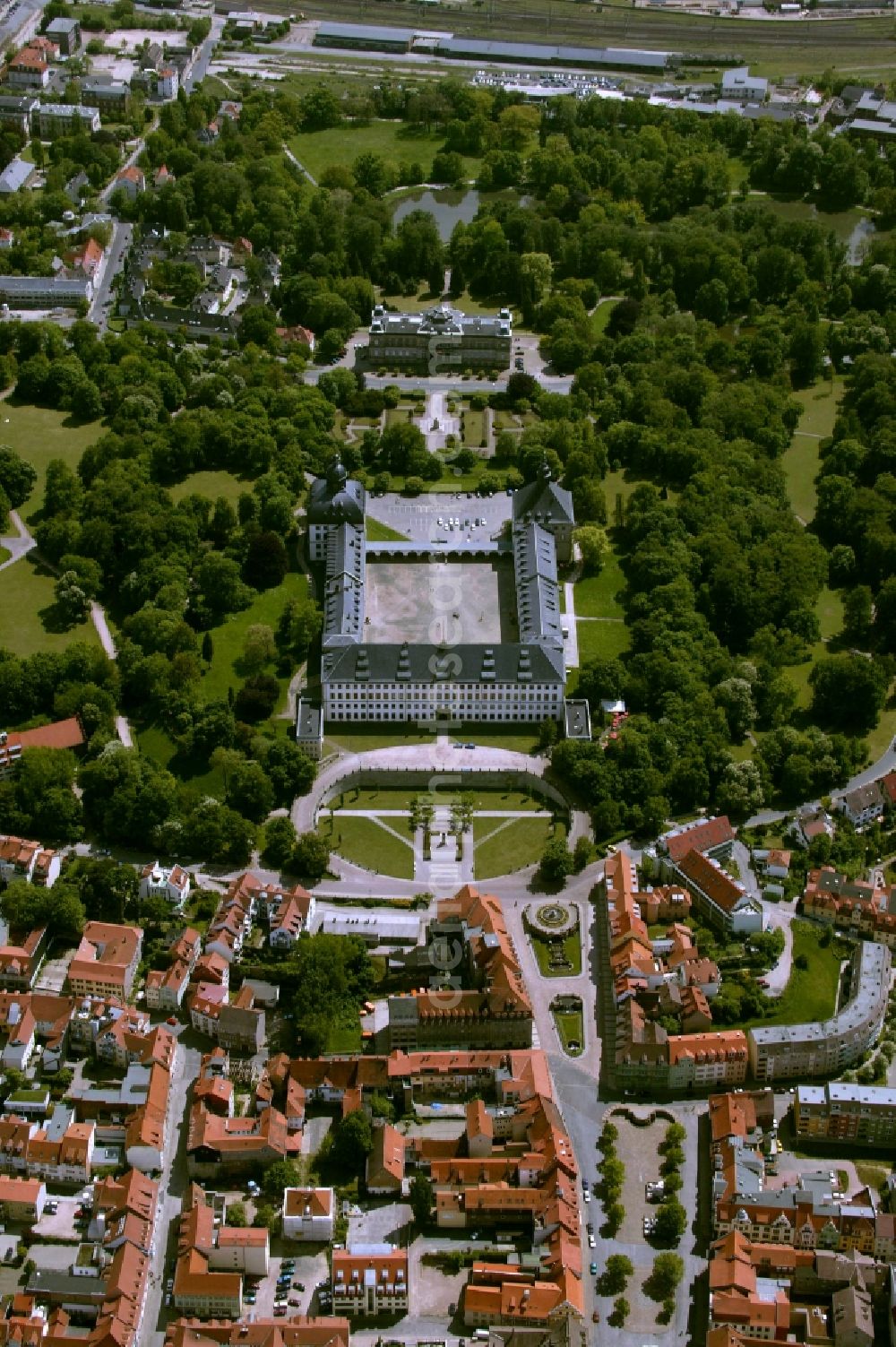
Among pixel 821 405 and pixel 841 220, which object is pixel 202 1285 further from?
pixel 841 220

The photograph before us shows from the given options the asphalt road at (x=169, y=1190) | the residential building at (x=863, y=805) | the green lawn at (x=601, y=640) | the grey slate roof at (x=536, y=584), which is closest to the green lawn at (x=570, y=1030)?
the asphalt road at (x=169, y=1190)

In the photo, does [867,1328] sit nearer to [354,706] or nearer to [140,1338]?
[140,1338]

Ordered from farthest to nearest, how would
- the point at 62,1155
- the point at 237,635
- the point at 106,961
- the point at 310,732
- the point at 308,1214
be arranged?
the point at 237,635
the point at 310,732
the point at 106,961
the point at 62,1155
the point at 308,1214

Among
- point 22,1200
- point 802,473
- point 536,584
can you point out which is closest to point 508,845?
point 536,584

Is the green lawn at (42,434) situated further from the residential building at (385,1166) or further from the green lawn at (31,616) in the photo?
the residential building at (385,1166)

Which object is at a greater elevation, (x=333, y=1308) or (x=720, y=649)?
(x=720, y=649)

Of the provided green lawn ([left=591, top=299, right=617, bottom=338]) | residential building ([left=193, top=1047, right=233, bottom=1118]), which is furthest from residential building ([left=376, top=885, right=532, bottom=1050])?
green lawn ([left=591, top=299, right=617, bottom=338])

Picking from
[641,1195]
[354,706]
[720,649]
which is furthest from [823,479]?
[641,1195]

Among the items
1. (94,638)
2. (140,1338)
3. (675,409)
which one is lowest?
(140,1338)
